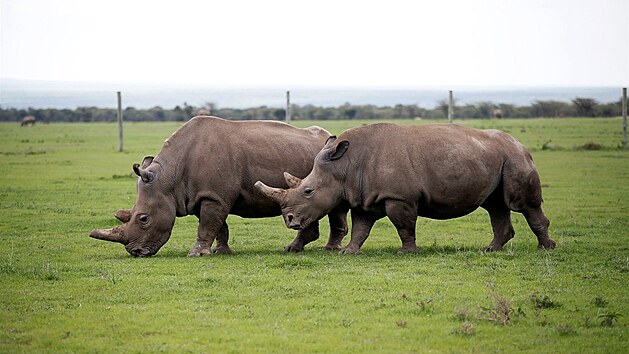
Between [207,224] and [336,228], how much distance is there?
2.04 m

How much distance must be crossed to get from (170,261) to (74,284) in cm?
213

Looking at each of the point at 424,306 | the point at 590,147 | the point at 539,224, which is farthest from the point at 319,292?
the point at 590,147

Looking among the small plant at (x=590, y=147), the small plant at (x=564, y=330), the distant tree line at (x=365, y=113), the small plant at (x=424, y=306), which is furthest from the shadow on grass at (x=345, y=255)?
the distant tree line at (x=365, y=113)

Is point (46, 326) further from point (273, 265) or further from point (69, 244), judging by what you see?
point (69, 244)

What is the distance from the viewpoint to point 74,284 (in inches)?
474

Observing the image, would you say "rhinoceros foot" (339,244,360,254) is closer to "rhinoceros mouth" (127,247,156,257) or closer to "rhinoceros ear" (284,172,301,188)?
"rhinoceros ear" (284,172,301,188)

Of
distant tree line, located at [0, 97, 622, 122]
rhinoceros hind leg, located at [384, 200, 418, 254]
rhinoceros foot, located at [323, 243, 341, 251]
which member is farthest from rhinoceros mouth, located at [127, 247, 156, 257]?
distant tree line, located at [0, 97, 622, 122]

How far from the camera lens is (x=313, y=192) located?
14.5 m

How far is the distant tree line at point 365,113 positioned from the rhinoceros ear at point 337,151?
199ft

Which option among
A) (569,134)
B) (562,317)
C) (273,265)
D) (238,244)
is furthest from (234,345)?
(569,134)

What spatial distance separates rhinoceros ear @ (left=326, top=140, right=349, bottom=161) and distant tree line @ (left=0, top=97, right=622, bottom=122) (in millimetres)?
60552

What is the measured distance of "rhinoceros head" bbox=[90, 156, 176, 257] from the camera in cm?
1455

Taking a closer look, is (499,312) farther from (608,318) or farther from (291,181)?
(291,181)

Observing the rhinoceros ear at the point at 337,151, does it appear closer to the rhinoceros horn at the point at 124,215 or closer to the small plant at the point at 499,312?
A: the rhinoceros horn at the point at 124,215
